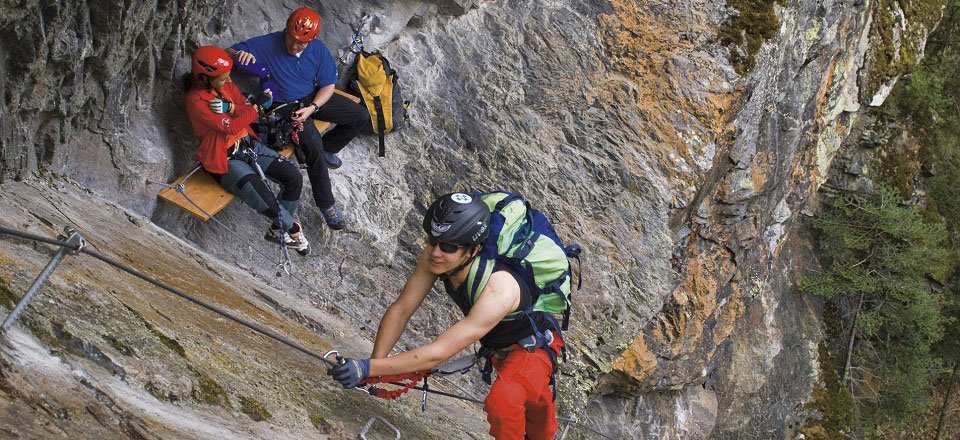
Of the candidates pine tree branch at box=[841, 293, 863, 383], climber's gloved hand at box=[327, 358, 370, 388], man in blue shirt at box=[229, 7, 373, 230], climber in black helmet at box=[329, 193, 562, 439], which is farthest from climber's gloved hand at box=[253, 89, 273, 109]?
pine tree branch at box=[841, 293, 863, 383]

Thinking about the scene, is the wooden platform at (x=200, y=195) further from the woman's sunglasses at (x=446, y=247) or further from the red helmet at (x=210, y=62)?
the woman's sunglasses at (x=446, y=247)

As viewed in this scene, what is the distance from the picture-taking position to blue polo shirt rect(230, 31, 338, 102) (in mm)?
9062

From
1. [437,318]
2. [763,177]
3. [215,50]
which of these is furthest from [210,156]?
[763,177]

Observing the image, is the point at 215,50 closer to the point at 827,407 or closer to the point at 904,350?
the point at 827,407

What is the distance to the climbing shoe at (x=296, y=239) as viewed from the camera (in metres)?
9.27

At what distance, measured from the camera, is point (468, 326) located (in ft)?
18.0

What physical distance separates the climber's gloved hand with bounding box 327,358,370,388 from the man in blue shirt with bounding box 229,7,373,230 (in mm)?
4265

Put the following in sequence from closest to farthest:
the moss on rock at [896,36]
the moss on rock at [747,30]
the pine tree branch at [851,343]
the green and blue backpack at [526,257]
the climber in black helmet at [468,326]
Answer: the climber in black helmet at [468,326]
the green and blue backpack at [526,257]
the moss on rock at [747,30]
the moss on rock at [896,36]
the pine tree branch at [851,343]

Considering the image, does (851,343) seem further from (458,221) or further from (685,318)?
(458,221)

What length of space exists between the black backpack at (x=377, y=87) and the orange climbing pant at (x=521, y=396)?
182 inches

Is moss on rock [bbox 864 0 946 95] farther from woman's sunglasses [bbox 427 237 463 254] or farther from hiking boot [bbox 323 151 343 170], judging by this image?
woman's sunglasses [bbox 427 237 463 254]

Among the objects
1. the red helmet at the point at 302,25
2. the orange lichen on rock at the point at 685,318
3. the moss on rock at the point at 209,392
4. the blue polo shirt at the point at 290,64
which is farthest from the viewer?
the orange lichen on rock at the point at 685,318

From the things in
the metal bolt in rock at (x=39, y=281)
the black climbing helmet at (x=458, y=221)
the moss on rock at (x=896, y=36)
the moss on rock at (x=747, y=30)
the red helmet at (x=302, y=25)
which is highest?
the moss on rock at (x=896, y=36)

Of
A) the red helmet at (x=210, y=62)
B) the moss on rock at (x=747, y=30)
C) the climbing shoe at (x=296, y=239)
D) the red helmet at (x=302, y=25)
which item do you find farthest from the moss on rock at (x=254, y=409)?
the moss on rock at (x=747, y=30)
